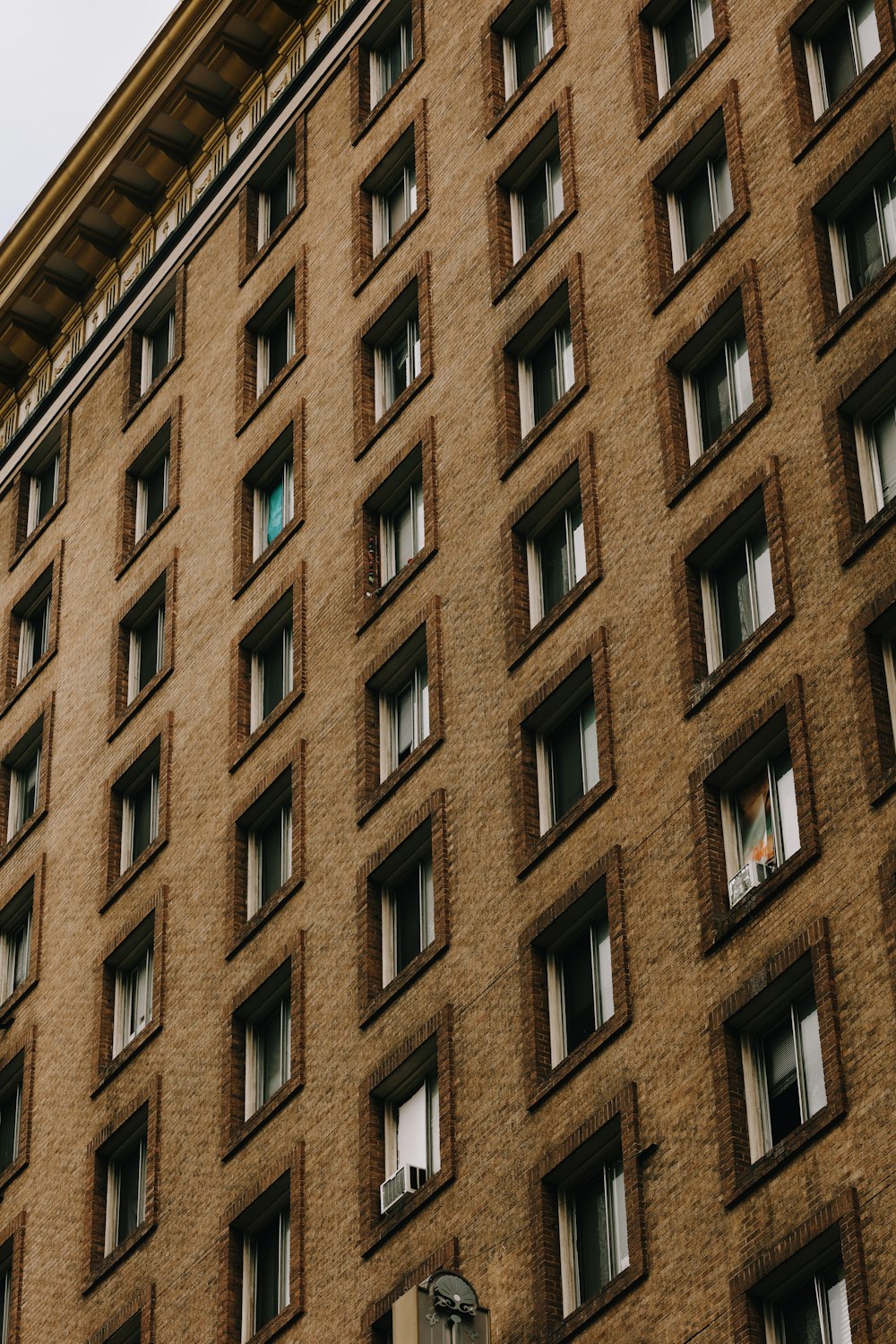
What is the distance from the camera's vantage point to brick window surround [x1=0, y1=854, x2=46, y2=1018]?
191 ft

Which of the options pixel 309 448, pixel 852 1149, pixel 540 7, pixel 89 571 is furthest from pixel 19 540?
pixel 852 1149

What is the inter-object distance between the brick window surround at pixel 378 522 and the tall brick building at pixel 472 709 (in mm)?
104

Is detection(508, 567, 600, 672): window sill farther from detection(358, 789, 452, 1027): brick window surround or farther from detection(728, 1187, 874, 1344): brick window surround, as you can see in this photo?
detection(728, 1187, 874, 1344): brick window surround

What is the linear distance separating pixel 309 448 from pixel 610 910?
16457 millimetres

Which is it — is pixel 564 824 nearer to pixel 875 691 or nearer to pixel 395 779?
pixel 395 779

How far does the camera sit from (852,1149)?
3528cm

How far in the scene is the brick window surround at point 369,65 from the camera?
57875mm

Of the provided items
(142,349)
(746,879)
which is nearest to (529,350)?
(746,879)

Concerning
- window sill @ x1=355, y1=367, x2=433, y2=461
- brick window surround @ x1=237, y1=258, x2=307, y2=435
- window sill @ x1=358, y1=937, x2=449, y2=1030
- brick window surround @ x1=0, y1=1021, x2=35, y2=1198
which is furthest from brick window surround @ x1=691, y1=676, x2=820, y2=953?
brick window surround @ x1=0, y1=1021, x2=35, y2=1198

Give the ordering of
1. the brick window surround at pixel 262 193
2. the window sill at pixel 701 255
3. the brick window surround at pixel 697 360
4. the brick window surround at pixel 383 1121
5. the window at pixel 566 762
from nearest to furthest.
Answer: the brick window surround at pixel 383 1121 < the brick window surround at pixel 697 360 < the window at pixel 566 762 < the window sill at pixel 701 255 < the brick window surround at pixel 262 193

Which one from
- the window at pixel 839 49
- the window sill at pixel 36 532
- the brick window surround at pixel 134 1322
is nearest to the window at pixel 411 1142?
the brick window surround at pixel 134 1322

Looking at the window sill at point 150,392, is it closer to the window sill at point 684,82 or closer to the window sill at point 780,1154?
the window sill at point 684,82

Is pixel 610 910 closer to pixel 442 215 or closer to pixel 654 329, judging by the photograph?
pixel 654 329

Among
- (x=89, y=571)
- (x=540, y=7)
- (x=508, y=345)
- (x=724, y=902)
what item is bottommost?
(x=724, y=902)
